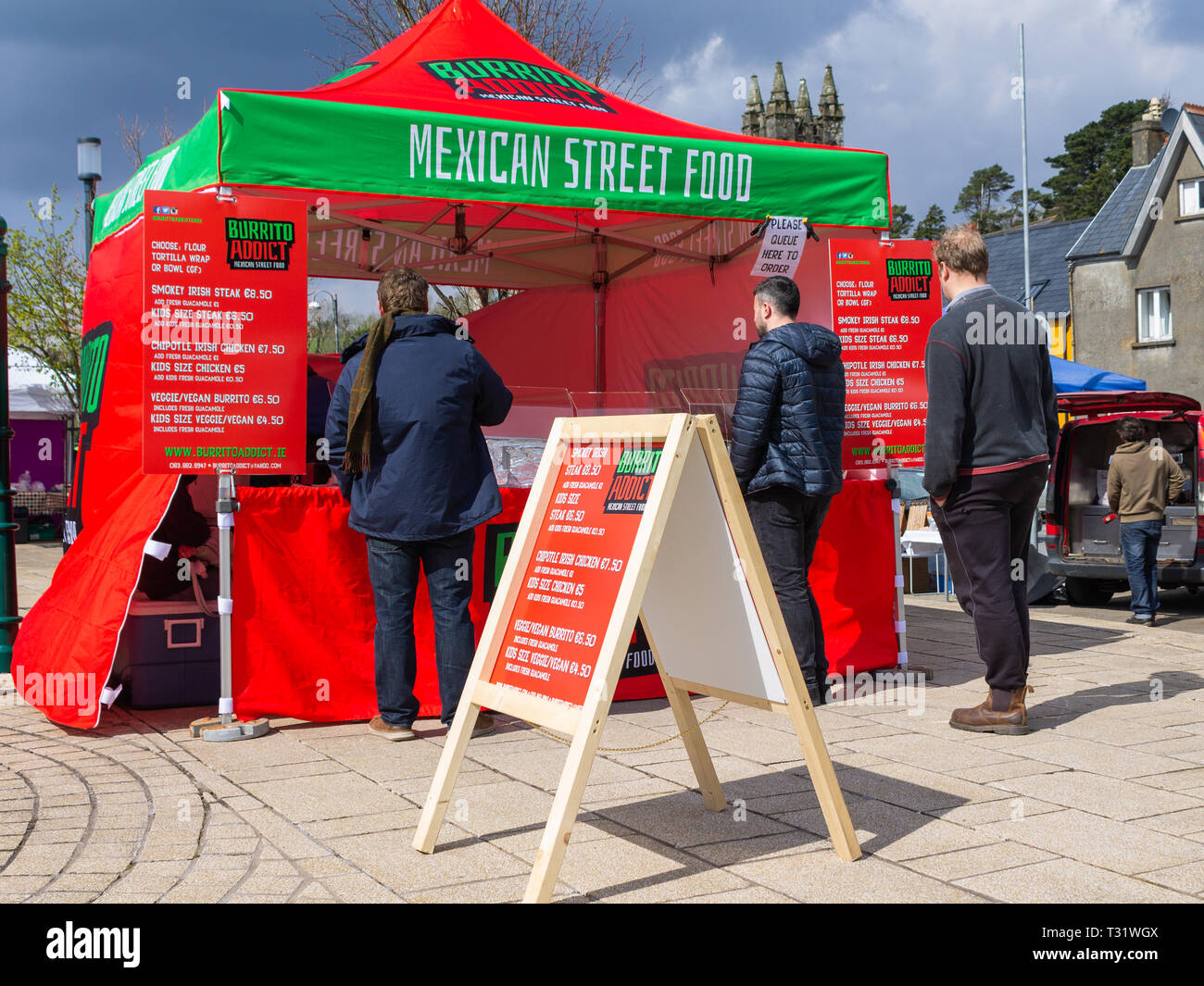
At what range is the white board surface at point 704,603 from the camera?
3.88 m

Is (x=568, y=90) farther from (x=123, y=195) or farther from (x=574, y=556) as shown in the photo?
(x=574, y=556)

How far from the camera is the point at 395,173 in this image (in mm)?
6020

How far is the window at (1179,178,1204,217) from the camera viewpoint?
109 ft

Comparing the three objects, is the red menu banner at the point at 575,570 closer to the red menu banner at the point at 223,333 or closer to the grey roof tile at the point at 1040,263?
the red menu banner at the point at 223,333

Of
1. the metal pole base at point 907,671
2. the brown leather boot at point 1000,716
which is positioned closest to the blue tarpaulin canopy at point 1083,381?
the metal pole base at point 907,671

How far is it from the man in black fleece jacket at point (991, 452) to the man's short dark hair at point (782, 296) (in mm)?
837

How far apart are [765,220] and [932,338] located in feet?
6.02

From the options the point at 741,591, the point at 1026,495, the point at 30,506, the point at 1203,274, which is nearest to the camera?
the point at 741,591

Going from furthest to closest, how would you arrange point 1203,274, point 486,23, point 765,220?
1. point 1203,274
2. point 486,23
3. point 765,220

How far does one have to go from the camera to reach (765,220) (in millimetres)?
7070

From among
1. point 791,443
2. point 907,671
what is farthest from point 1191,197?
point 791,443

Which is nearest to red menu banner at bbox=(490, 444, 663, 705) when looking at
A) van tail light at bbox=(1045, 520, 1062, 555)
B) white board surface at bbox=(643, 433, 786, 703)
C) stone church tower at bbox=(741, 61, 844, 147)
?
white board surface at bbox=(643, 433, 786, 703)
